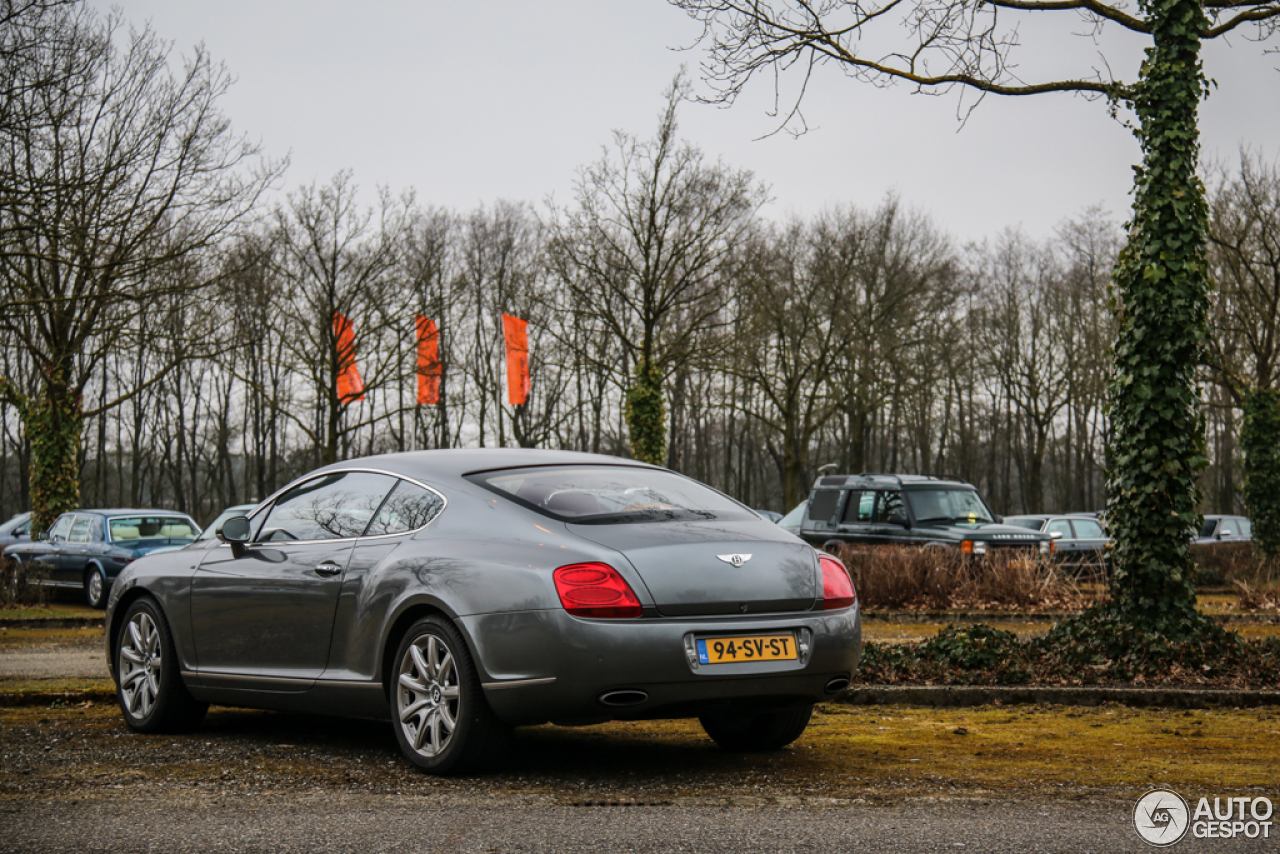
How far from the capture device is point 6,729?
705 cm

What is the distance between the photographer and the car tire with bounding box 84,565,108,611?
19938 mm

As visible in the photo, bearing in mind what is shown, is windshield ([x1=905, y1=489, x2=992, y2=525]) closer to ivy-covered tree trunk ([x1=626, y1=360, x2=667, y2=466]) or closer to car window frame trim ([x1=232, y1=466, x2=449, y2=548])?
car window frame trim ([x1=232, y1=466, x2=449, y2=548])

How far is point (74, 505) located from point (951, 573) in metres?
19.1

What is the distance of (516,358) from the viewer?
44438 mm

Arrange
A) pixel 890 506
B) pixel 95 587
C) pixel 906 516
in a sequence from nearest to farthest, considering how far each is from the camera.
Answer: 1. pixel 906 516
2. pixel 890 506
3. pixel 95 587

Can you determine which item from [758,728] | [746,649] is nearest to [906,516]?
[758,728]

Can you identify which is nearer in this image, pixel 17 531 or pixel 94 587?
pixel 94 587

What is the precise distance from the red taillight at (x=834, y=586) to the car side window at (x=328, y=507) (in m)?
2.15

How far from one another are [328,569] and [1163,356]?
6.17 metres

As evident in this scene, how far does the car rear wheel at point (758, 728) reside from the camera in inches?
245

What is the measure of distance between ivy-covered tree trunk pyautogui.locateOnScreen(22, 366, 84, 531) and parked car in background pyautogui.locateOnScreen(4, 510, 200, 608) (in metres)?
5.11

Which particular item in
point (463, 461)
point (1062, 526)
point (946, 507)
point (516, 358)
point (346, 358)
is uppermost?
point (516, 358)

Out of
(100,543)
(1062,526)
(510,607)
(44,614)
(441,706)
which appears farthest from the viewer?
(1062,526)

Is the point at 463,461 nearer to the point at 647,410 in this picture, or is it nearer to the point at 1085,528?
the point at 1085,528
